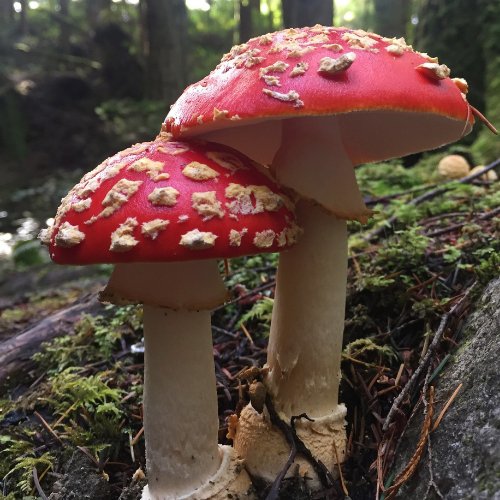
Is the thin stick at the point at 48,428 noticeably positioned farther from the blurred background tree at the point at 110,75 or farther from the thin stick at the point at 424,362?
the blurred background tree at the point at 110,75

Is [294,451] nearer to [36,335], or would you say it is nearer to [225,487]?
[225,487]

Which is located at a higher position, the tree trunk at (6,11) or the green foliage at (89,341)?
the green foliage at (89,341)

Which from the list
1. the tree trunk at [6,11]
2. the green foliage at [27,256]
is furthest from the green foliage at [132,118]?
the tree trunk at [6,11]

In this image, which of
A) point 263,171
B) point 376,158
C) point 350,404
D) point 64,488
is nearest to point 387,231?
point 376,158

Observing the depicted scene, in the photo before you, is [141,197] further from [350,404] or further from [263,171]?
[350,404]

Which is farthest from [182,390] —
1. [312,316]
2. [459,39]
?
[459,39]

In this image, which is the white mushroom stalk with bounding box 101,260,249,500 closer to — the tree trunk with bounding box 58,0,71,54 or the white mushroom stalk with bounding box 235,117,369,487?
the white mushroom stalk with bounding box 235,117,369,487

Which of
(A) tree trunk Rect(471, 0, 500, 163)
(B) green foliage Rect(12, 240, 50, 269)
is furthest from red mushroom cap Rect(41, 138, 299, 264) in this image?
(B) green foliage Rect(12, 240, 50, 269)
